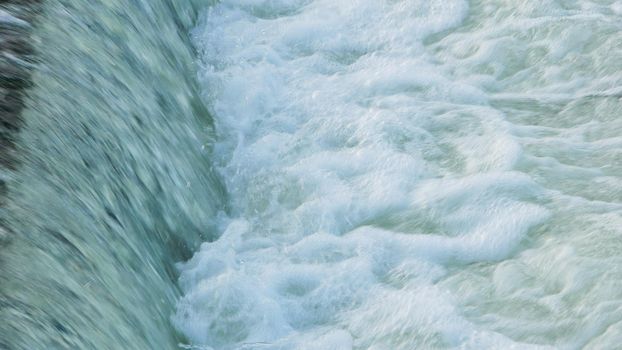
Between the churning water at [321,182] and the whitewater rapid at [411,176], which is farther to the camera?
the whitewater rapid at [411,176]

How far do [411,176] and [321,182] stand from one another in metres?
0.45

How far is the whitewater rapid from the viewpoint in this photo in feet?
14.1

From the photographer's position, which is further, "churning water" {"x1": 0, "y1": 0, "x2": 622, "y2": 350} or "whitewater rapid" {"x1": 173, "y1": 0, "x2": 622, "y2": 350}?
"whitewater rapid" {"x1": 173, "y1": 0, "x2": 622, "y2": 350}

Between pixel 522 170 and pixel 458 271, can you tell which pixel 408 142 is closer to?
pixel 522 170

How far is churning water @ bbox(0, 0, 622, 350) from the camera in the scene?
3.65 m

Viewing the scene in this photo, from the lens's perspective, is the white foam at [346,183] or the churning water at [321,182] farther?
the white foam at [346,183]

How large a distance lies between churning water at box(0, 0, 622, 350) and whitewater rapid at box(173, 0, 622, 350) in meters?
0.01

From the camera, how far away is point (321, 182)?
17.4 ft

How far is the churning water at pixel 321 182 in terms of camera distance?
3654 mm

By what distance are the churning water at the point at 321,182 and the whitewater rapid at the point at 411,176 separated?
0.01 m

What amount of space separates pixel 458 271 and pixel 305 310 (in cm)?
71

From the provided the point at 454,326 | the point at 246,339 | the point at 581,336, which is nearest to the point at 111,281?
the point at 246,339

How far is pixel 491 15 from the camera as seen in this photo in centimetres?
698

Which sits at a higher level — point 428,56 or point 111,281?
→ point 111,281
